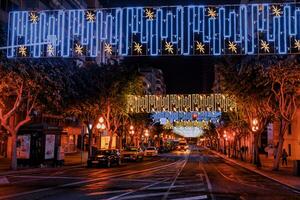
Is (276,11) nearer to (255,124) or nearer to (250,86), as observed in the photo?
(250,86)

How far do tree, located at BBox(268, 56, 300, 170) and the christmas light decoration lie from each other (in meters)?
26.7

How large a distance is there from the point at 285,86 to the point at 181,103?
116 feet

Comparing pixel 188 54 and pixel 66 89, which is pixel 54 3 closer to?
pixel 66 89

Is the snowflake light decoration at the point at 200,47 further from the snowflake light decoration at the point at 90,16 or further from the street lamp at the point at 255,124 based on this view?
the street lamp at the point at 255,124

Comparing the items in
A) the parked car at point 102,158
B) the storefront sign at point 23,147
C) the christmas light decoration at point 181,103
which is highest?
the christmas light decoration at point 181,103

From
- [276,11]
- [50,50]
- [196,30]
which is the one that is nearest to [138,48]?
[196,30]

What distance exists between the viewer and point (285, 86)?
38.4 meters

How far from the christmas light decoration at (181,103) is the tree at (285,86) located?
26.7m

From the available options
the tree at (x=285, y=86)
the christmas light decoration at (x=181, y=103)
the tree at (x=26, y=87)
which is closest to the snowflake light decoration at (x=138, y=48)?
the tree at (x=26, y=87)

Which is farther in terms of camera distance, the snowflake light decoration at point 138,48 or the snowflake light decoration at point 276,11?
the snowflake light decoration at point 138,48

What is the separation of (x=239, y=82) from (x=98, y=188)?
23.2 metres

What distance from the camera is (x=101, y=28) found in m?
28.6

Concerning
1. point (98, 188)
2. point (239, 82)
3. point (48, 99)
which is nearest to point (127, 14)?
point (98, 188)

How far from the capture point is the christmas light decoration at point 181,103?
232 feet
